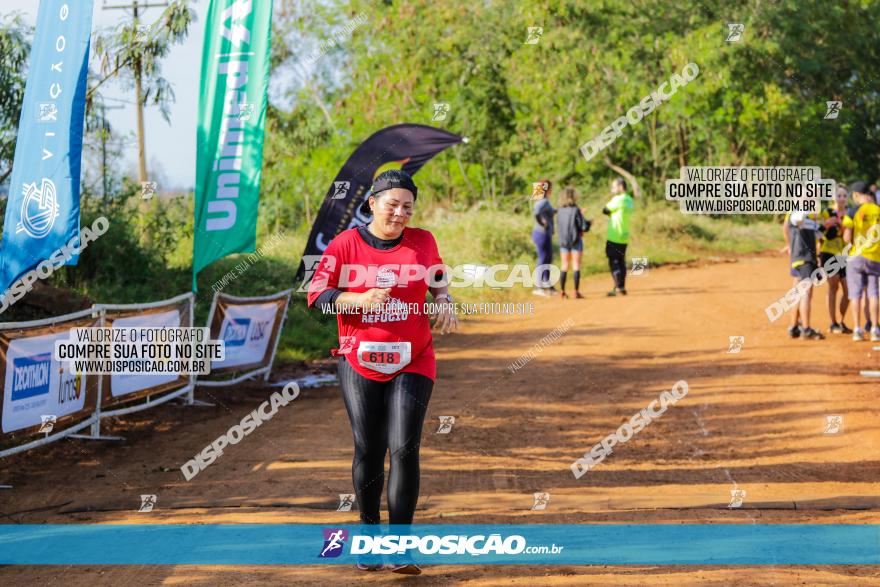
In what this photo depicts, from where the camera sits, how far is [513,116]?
34156mm

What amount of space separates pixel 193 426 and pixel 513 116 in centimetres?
2516

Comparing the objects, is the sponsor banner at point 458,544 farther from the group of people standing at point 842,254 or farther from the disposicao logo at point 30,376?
the group of people standing at point 842,254

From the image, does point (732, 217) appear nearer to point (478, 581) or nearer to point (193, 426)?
point (193, 426)

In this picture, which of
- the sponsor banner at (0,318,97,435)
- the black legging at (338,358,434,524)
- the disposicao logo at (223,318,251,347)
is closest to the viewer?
the black legging at (338,358,434,524)

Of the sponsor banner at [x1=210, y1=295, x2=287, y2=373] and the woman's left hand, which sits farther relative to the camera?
the sponsor banner at [x1=210, y1=295, x2=287, y2=373]

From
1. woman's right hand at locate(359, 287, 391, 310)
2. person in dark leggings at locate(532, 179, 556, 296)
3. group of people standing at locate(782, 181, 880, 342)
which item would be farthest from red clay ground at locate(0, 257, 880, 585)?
person in dark leggings at locate(532, 179, 556, 296)

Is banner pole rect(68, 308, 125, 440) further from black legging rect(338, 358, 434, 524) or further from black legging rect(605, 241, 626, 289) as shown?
black legging rect(605, 241, 626, 289)

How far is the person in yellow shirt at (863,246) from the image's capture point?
13008mm

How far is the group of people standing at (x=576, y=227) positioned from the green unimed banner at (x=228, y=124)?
21.4 feet

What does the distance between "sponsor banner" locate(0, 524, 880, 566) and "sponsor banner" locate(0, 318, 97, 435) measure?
1825 mm

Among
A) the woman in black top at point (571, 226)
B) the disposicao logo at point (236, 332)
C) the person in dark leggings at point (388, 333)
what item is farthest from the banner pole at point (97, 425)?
the woman in black top at point (571, 226)

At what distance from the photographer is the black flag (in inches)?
490

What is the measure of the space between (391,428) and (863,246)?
981cm

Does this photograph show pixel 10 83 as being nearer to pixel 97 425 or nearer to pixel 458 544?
pixel 97 425
